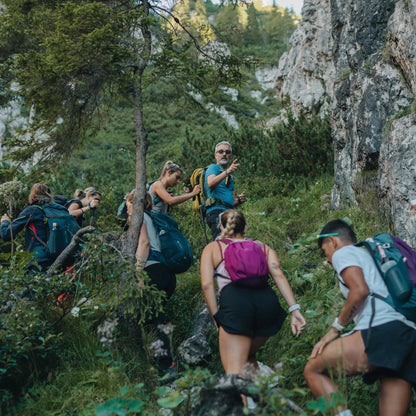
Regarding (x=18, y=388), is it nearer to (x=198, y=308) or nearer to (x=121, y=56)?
(x=198, y=308)

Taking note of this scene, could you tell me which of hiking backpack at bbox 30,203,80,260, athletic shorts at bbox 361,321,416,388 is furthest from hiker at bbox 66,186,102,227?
athletic shorts at bbox 361,321,416,388

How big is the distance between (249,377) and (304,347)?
5.73 feet

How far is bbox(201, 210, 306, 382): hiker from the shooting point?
9.59 feet

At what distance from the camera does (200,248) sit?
750 centimetres

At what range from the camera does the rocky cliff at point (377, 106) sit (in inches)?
210

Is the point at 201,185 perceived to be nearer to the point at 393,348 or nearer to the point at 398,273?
the point at 398,273

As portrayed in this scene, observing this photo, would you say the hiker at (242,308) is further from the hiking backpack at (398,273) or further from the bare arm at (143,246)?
the bare arm at (143,246)

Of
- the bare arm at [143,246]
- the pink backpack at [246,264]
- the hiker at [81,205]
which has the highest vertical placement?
the hiker at [81,205]

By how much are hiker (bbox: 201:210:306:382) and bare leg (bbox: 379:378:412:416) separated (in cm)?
71

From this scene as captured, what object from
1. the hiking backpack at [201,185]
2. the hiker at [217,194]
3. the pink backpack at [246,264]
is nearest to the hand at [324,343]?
the pink backpack at [246,264]

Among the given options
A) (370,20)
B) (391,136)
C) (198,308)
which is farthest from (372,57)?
(198,308)

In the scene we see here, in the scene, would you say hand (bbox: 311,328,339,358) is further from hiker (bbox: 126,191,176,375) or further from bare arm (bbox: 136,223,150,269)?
bare arm (bbox: 136,223,150,269)

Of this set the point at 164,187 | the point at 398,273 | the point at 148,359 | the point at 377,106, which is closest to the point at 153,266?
the point at 164,187

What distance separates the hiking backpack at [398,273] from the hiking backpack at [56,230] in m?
4.03
